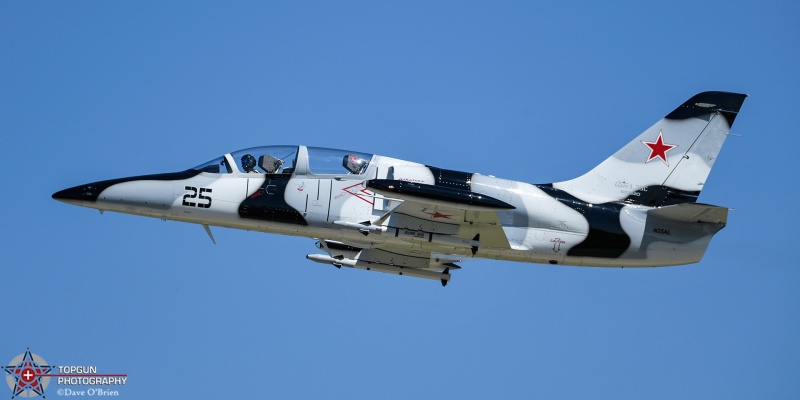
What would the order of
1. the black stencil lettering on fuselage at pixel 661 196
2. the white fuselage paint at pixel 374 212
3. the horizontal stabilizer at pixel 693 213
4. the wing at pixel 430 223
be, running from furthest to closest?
the black stencil lettering on fuselage at pixel 661 196
the white fuselage paint at pixel 374 212
the horizontal stabilizer at pixel 693 213
the wing at pixel 430 223

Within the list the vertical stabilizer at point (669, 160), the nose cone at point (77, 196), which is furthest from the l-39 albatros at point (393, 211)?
the vertical stabilizer at point (669, 160)

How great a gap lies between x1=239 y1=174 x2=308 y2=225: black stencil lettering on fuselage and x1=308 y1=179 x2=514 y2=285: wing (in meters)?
0.86

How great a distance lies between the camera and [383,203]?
1603 centimetres

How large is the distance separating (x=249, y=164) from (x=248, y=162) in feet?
0.13

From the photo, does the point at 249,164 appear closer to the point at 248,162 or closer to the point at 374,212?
the point at 248,162

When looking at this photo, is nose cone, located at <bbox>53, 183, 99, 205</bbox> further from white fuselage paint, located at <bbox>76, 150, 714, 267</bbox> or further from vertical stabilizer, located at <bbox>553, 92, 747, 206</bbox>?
vertical stabilizer, located at <bbox>553, 92, 747, 206</bbox>

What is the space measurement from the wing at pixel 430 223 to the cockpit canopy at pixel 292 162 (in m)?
0.94

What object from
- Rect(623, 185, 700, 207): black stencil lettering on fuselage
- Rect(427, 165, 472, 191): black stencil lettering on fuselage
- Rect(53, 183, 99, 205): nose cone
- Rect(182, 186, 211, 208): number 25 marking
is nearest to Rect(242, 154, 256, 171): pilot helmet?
Rect(182, 186, 211, 208): number 25 marking

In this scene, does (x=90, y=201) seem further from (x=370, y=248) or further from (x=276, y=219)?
(x=370, y=248)

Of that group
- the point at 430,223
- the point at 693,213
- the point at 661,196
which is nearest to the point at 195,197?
the point at 430,223

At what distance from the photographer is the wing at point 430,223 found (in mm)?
14359

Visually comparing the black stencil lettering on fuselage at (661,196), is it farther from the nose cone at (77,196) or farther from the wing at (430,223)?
the nose cone at (77,196)

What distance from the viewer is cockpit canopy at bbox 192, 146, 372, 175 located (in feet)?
52.9

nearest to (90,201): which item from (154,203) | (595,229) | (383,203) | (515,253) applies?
(154,203)
